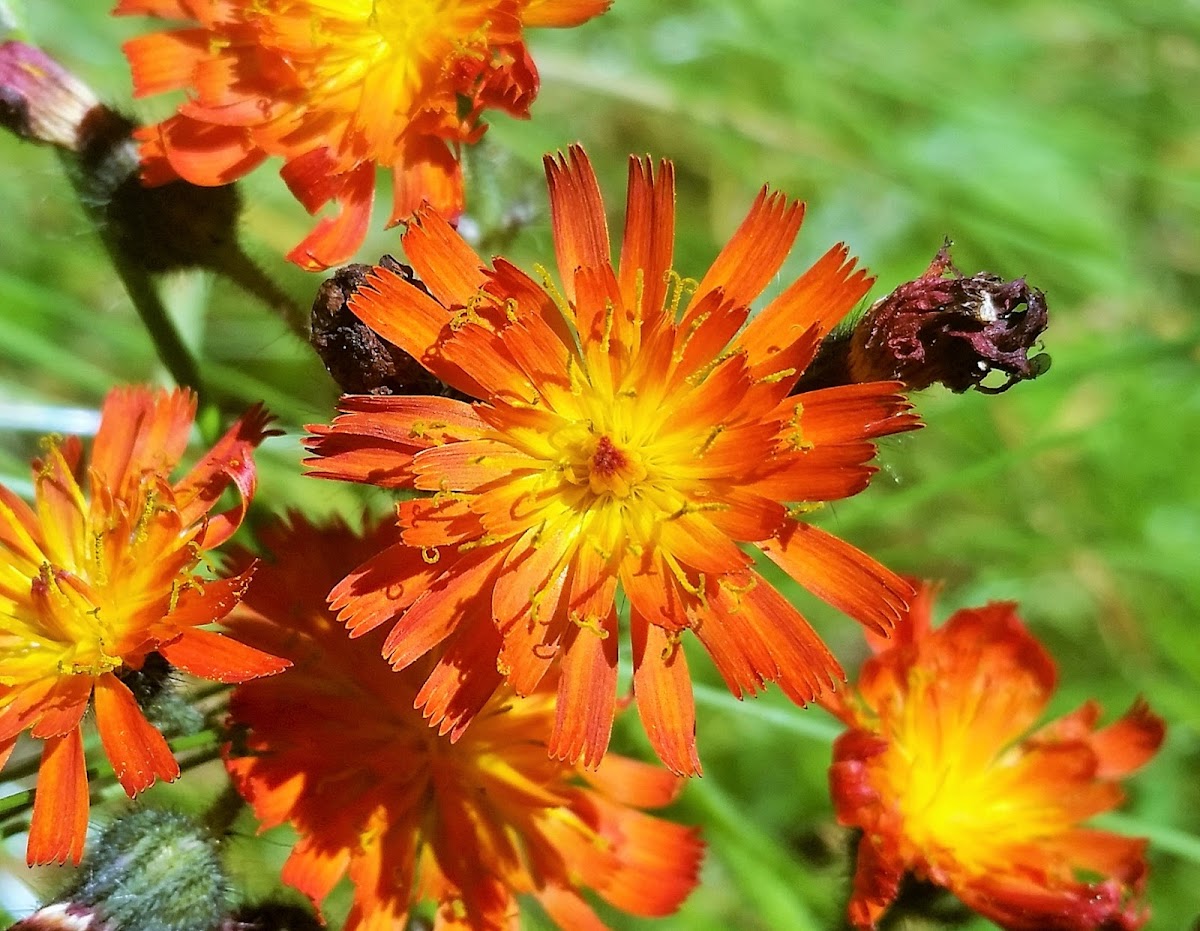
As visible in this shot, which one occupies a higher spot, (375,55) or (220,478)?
(375,55)

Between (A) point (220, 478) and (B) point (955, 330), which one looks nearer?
(B) point (955, 330)

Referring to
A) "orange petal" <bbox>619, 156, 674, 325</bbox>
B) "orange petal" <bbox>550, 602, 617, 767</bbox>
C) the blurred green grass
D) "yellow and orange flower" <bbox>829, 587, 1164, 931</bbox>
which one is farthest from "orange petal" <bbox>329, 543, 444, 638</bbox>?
the blurred green grass

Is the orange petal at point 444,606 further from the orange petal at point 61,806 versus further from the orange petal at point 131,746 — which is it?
the orange petal at point 61,806

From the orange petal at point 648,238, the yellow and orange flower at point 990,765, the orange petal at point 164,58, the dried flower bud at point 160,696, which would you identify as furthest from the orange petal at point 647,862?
the orange petal at point 164,58

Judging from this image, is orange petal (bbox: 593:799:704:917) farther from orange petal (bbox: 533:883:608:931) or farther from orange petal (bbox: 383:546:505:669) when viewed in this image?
orange petal (bbox: 383:546:505:669)

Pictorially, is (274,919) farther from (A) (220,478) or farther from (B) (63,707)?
(A) (220,478)

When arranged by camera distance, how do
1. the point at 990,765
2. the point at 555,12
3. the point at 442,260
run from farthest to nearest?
1. the point at 990,765
2. the point at 555,12
3. the point at 442,260

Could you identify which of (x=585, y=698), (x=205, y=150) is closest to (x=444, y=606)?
(x=585, y=698)

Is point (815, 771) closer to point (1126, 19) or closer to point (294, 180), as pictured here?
point (294, 180)

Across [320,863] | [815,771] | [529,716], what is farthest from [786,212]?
[815,771]
